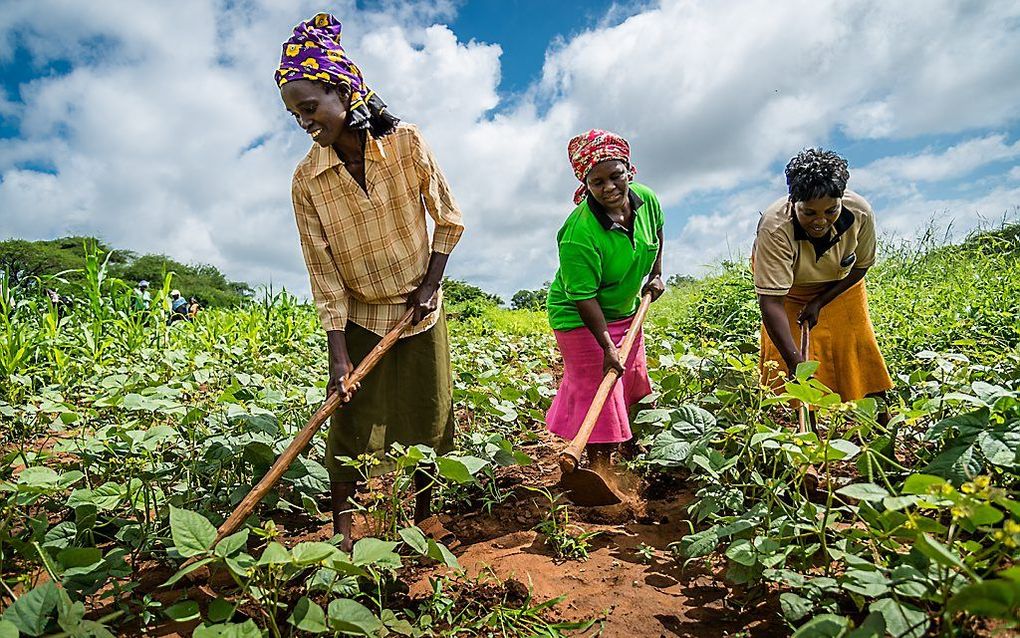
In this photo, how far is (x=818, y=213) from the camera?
2355 mm

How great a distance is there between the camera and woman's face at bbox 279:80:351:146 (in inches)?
78.0

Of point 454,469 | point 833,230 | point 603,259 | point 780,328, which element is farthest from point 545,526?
point 833,230

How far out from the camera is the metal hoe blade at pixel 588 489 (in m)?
2.46

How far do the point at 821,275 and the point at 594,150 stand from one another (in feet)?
3.17

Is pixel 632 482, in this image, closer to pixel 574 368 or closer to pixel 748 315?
pixel 574 368

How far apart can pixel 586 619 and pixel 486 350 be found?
11.9 ft

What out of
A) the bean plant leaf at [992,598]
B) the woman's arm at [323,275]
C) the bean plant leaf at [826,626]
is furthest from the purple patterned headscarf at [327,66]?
the bean plant leaf at [992,598]

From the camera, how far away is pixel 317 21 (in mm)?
2143

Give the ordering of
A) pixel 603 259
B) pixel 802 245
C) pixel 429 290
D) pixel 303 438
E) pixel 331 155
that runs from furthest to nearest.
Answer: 1. pixel 603 259
2. pixel 802 245
3. pixel 429 290
4. pixel 331 155
5. pixel 303 438

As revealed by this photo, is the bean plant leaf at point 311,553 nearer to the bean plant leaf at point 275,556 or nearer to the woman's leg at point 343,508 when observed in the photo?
the bean plant leaf at point 275,556

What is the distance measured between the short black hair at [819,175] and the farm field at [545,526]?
24.6 inches

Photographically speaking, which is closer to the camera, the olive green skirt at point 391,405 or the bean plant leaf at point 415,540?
the bean plant leaf at point 415,540

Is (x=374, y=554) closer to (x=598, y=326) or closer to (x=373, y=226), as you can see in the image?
(x=373, y=226)

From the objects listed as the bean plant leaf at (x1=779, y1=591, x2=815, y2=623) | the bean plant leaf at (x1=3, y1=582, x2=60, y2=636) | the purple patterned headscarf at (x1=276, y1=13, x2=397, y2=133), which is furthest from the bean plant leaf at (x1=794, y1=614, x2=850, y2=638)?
the purple patterned headscarf at (x1=276, y1=13, x2=397, y2=133)
